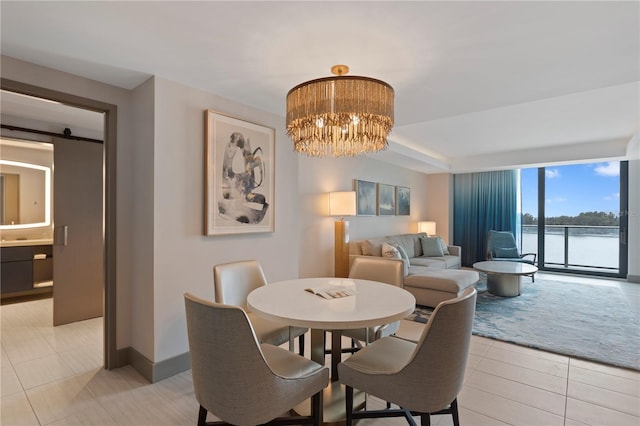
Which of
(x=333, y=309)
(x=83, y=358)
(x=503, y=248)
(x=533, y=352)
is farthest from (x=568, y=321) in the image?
(x=83, y=358)

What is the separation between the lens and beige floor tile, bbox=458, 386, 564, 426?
6.27 feet

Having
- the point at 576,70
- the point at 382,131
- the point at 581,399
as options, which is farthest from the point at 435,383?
the point at 576,70

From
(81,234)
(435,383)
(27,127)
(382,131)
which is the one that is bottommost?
(435,383)

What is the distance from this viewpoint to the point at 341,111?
5.81ft

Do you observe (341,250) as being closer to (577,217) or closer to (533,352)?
(533,352)

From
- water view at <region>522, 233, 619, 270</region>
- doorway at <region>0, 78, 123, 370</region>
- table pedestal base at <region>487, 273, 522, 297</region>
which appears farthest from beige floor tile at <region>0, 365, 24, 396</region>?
water view at <region>522, 233, 619, 270</region>

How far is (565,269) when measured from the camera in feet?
21.6

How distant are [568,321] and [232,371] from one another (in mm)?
4046

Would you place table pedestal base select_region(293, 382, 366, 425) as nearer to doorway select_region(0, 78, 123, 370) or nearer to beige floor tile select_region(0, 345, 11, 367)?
doorway select_region(0, 78, 123, 370)

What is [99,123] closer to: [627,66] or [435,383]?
[435,383]

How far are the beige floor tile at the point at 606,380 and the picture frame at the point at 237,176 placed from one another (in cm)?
282

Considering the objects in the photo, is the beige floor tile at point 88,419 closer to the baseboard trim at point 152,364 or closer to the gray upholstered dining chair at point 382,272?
the baseboard trim at point 152,364

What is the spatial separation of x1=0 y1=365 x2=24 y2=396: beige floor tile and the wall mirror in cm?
308

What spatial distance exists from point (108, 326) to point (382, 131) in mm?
2587
